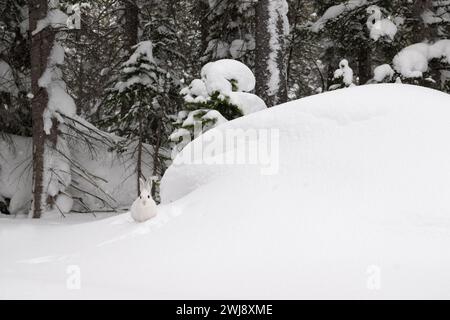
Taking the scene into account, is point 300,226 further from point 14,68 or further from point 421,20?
point 14,68

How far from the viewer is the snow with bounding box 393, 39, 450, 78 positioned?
8.00 meters

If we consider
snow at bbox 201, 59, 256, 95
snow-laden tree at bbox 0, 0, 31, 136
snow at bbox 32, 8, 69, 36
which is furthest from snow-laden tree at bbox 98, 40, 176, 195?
snow at bbox 201, 59, 256, 95

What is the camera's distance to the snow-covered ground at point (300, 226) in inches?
119

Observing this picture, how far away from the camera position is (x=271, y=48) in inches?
318

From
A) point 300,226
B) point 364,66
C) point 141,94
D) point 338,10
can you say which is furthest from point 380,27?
point 300,226

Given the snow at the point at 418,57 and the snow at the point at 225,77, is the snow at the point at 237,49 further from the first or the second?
the snow at the point at 418,57

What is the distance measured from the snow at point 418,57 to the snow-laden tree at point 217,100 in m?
3.02

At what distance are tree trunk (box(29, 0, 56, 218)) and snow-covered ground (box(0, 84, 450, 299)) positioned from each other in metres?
3.73

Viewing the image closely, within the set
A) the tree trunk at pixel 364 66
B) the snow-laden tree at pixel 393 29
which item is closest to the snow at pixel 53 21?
the snow-laden tree at pixel 393 29

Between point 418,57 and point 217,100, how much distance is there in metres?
4.05

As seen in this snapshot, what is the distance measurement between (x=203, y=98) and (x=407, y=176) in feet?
13.9

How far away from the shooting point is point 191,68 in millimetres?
14102

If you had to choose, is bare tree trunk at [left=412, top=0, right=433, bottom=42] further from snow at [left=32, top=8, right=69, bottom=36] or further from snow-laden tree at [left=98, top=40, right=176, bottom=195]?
snow at [left=32, top=8, right=69, bottom=36]

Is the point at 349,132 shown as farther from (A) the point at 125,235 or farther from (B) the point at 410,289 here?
(A) the point at 125,235
